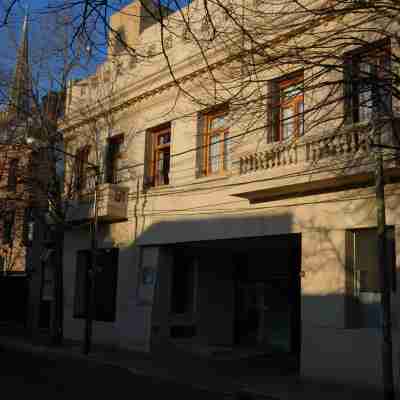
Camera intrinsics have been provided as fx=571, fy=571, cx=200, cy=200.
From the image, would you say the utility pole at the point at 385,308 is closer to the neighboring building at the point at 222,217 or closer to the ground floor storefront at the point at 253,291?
the neighboring building at the point at 222,217

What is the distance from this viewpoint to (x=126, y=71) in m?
19.5

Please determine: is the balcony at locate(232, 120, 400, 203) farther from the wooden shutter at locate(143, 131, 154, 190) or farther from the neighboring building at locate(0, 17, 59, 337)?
the neighboring building at locate(0, 17, 59, 337)

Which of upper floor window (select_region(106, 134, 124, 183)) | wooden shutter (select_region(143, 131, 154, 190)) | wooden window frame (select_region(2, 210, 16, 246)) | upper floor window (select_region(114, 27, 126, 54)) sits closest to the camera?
upper floor window (select_region(114, 27, 126, 54))

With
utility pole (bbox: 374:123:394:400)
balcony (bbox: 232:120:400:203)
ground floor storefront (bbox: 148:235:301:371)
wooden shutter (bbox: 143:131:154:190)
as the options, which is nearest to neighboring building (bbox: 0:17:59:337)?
wooden shutter (bbox: 143:131:154:190)

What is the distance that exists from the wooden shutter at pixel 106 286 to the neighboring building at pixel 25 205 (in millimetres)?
1676

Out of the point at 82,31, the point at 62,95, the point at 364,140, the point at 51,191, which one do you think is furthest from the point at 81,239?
the point at 82,31

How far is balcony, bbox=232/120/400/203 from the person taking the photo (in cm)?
1101

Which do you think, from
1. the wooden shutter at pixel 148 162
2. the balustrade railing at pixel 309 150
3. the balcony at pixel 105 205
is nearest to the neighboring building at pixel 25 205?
the balcony at pixel 105 205

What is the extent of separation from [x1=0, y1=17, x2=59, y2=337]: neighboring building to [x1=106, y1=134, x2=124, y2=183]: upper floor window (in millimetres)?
2117

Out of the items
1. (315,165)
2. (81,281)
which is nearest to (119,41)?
(315,165)

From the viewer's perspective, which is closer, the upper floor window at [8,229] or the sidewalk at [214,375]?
the sidewalk at [214,375]

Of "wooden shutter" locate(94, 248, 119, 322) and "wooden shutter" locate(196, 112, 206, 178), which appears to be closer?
"wooden shutter" locate(196, 112, 206, 178)

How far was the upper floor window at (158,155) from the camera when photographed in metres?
17.8

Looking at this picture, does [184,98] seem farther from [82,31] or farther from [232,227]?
[82,31]
